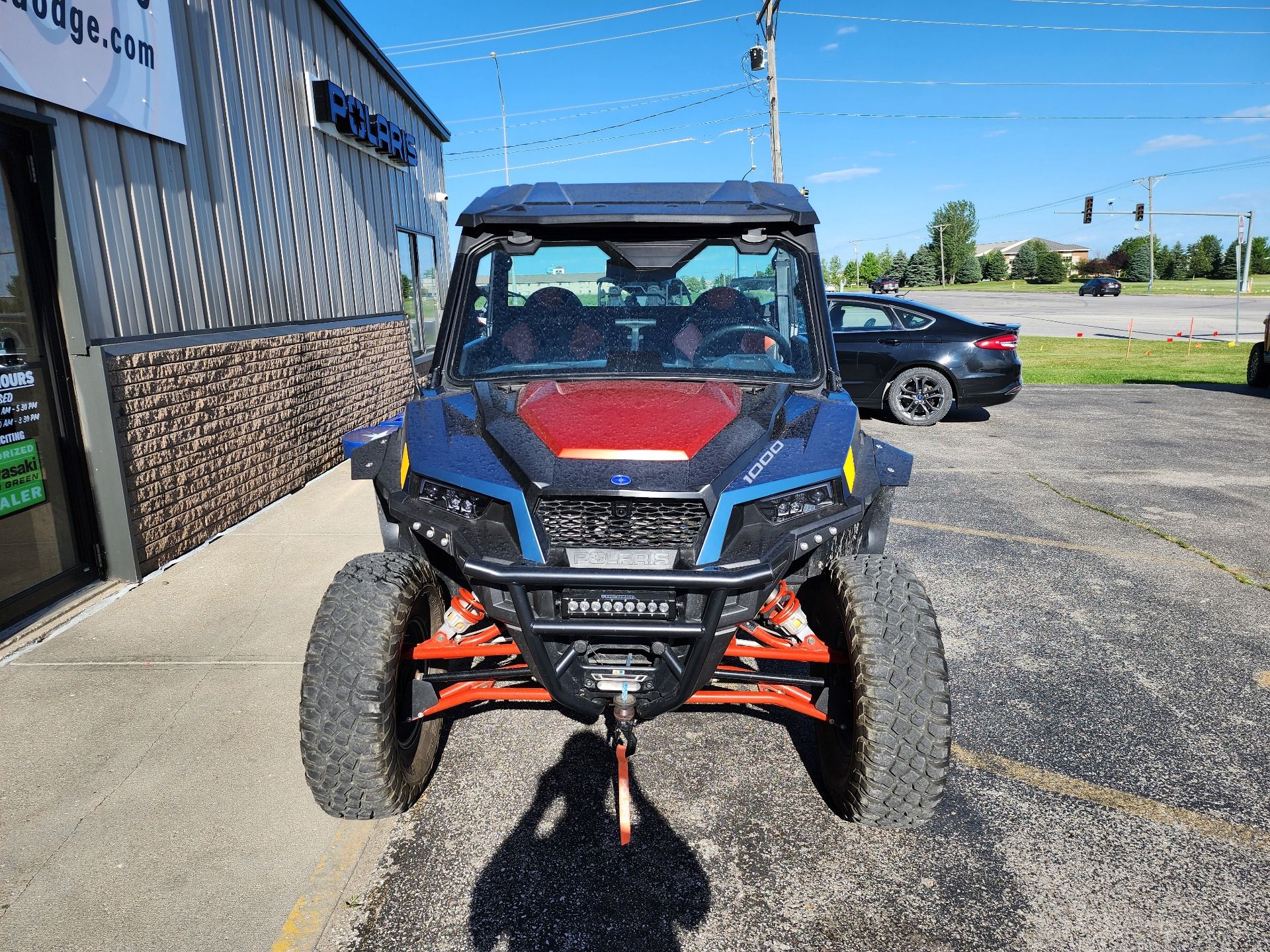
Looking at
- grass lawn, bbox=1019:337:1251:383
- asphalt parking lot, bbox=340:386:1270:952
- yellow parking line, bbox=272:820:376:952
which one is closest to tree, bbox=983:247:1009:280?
grass lawn, bbox=1019:337:1251:383

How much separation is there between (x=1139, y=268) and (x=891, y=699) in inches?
4474

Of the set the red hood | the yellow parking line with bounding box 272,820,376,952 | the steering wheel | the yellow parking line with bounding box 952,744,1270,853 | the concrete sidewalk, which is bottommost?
the yellow parking line with bounding box 952,744,1270,853

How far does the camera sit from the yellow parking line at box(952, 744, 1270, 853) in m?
3.04

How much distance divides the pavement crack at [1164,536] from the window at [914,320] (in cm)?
376

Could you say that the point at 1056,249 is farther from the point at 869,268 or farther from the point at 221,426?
the point at 221,426

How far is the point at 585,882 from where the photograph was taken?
2830 millimetres

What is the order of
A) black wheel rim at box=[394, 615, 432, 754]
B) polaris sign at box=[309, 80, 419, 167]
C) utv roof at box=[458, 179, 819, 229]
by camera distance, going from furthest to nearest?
polaris sign at box=[309, 80, 419, 167] < utv roof at box=[458, 179, 819, 229] < black wheel rim at box=[394, 615, 432, 754]

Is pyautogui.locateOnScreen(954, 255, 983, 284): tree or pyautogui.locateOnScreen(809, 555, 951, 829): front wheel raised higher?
pyautogui.locateOnScreen(954, 255, 983, 284): tree

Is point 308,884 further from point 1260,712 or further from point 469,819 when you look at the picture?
point 1260,712

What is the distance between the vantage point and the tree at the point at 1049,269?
333 ft

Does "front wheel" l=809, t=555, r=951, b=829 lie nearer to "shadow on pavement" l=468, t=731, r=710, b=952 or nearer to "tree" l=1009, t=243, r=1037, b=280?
"shadow on pavement" l=468, t=731, r=710, b=952

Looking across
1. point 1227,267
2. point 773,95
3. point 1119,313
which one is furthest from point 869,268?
point 773,95

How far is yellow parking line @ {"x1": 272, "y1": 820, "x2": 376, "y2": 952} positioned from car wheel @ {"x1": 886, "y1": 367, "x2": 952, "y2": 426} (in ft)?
33.4

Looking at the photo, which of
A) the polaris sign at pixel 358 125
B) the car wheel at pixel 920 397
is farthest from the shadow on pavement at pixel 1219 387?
the polaris sign at pixel 358 125
